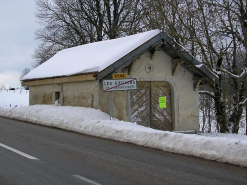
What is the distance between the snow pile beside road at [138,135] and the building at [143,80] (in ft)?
3.61

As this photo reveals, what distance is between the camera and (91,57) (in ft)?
52.5

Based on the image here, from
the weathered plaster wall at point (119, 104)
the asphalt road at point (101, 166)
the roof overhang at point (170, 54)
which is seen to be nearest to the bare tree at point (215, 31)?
the roof overhang at point (170, 54)

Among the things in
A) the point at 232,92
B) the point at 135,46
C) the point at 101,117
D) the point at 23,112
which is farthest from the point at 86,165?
the point at 232,92

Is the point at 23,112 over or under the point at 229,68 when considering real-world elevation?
under

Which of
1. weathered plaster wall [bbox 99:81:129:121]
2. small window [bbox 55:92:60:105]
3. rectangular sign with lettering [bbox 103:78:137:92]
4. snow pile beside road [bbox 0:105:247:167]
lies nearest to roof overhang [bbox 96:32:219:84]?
weathered plaster wall [bbox 99:81:129:121]

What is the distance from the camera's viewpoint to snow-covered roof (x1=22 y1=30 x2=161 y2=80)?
45.5 feet

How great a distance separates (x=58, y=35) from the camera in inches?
1247

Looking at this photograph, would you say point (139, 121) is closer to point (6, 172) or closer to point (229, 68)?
point (229, 68)

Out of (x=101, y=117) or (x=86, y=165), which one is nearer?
(x=86, y=165)

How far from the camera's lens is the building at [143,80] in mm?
13930

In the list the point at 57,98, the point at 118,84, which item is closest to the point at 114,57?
the point at 118,84

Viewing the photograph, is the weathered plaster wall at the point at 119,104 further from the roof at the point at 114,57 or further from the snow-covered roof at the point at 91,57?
the snow-covered roof at the point at 91,57

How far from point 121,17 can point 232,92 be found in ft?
56.6

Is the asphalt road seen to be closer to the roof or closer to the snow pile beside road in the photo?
the snow pile beside road
